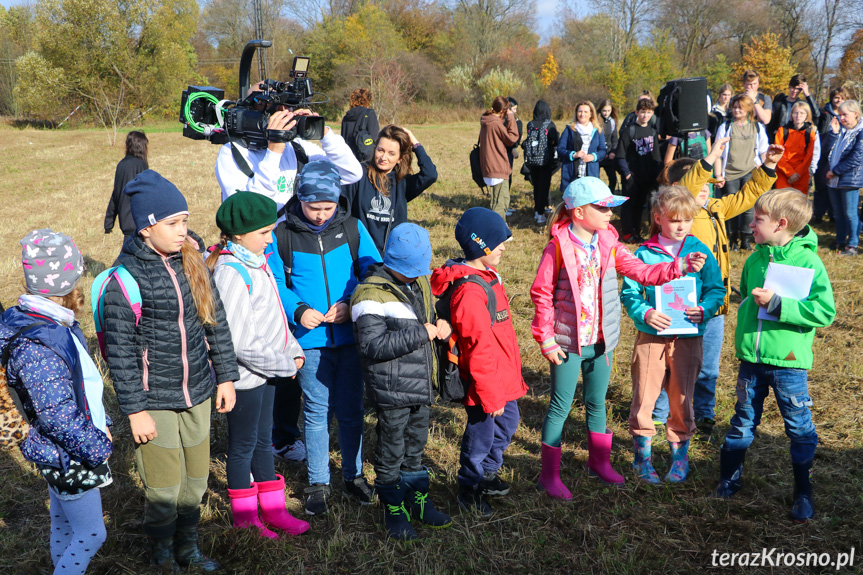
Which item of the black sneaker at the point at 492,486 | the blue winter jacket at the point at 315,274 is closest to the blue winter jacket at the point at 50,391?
the blue winter jacket at the point at 315,274

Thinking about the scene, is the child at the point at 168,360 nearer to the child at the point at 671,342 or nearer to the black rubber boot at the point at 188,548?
the black rubber boot at the point at 188,548

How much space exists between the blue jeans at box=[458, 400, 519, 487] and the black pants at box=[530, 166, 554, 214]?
280 inches

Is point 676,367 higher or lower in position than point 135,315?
lower

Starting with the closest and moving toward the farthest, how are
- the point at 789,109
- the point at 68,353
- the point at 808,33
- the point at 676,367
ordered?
the point at 68,353
the point at 676,367
the point at 789,109
the point at 808,33

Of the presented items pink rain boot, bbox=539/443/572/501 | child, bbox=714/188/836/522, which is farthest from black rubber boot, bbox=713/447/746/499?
pink rain boot, bbox=539/443/572/501

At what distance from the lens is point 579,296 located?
3508mm

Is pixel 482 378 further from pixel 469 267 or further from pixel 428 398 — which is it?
pixel 469 267

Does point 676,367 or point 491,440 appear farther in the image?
point 676,367

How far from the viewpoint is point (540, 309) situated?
356 centimetres

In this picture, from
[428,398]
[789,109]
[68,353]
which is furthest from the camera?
[789,109]

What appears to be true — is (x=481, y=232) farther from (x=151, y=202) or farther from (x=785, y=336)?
(x=785, y=336)

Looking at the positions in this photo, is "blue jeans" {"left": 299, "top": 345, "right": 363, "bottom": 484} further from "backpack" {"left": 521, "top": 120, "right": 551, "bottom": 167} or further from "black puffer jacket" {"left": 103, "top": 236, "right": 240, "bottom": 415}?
"backpack" {"left": 521, "top": 120, "right": 551, "bottom": 167}

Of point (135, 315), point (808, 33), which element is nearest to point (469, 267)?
point (135, 315)

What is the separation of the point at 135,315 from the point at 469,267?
5.14 feet
